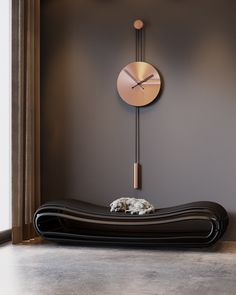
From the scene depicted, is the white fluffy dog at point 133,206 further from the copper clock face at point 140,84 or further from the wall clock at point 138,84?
the copper clock face at point 140,84

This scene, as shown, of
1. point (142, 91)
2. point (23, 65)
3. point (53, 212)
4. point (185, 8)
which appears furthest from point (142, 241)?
point (185, 8)

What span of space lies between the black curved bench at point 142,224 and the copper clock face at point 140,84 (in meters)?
1.14

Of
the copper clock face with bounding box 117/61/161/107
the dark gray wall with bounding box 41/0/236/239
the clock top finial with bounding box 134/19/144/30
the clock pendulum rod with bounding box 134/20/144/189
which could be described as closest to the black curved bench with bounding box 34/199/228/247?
the dark gray wall with bounding box 41/0/236/239

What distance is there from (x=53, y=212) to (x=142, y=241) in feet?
2.69

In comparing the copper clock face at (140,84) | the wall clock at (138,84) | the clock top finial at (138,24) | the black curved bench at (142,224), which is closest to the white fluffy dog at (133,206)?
the black curved bench at (142,224)

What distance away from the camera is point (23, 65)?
168 inches

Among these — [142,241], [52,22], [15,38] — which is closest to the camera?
[142,241]

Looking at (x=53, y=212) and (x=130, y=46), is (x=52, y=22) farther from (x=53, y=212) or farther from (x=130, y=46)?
(x=53, y=212)

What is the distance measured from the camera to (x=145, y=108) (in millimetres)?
4594

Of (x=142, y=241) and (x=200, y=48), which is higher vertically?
(x=200, y=48)

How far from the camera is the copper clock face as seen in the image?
4.53 metres

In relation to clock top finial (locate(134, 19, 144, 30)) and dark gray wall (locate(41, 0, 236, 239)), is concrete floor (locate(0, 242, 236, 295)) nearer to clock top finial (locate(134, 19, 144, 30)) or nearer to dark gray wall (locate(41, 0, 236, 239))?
dark gray wall (locate(41, 0, 236, 239))

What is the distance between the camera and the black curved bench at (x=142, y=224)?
12.2 ft

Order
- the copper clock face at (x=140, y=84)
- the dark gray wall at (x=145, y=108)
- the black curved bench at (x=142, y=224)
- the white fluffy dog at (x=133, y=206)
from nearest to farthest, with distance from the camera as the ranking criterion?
1. the black curved bench at (x=142, y=224)
2. the white fluffy dog at (x=133, y=206)
3. the dark gray wall at (x=145, y=108)
4. the copper clock face at (x=140, y=84)
